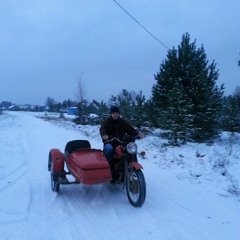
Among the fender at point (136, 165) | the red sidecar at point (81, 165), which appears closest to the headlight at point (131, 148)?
the fender at point (136, 165)

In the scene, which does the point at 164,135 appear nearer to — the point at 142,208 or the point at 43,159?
the point at 43,159

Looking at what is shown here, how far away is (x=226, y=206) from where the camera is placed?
16.1ft

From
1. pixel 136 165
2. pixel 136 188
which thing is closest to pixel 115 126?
pixel 136 165

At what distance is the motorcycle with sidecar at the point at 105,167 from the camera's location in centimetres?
476

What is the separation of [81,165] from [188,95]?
9234 millimetres

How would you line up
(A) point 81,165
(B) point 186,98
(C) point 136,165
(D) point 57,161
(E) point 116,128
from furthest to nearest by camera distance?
(B) point 186,98, (E) point 116,128, (D) point 57,161, (C) point 136,165, (A) point 81,165

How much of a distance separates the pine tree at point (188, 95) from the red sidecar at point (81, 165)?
6.23 metres

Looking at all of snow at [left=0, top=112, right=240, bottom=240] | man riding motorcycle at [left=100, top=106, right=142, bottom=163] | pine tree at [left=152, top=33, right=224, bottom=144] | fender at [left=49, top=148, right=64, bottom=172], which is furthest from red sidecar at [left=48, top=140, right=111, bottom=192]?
pine tree at [left=152, top=33, right=224, bottom=144]

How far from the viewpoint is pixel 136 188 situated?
193 inches

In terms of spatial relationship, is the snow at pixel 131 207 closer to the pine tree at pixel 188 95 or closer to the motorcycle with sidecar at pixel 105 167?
the motorcycle with sidecar at pixel 105 167

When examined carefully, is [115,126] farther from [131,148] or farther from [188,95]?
[188,95]

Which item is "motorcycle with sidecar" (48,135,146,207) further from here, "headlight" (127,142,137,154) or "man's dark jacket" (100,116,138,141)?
"man's dark jacket" (100,116,138,141)

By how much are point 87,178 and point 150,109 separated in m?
10.4

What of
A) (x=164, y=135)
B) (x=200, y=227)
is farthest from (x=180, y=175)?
(x=164, y=135)
